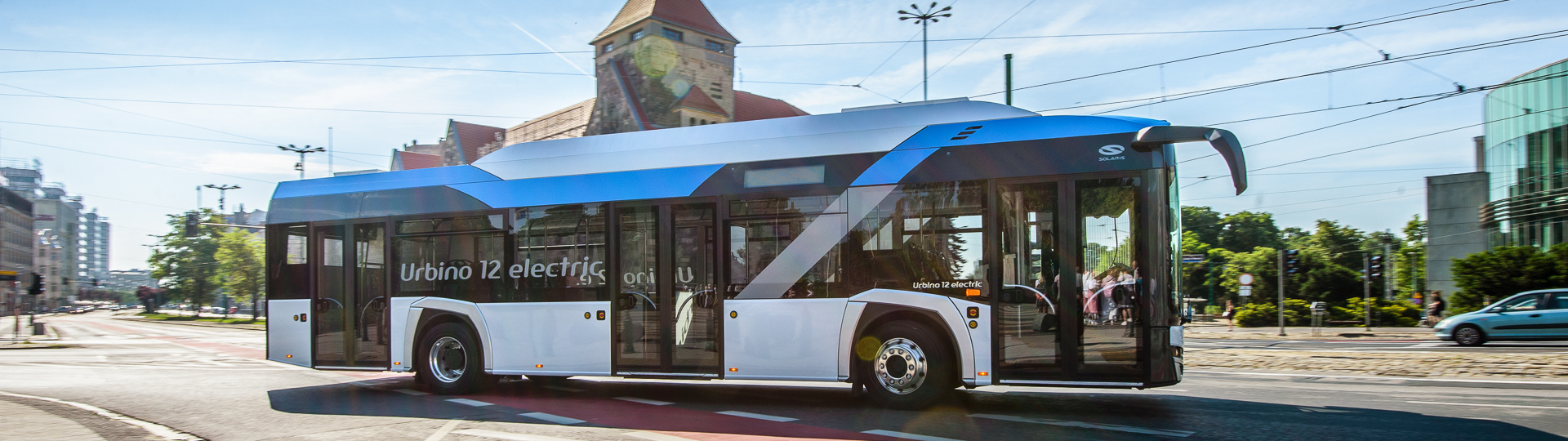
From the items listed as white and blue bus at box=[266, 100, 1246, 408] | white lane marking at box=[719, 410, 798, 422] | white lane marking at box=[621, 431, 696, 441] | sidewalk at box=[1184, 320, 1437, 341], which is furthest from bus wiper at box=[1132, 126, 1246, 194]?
sidewalk at box=[1184, 320, 1437, 341]

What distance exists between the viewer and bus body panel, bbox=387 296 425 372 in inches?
426

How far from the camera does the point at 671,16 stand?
7019cm

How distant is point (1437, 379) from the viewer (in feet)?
36.1

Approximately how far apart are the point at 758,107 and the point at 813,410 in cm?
7051

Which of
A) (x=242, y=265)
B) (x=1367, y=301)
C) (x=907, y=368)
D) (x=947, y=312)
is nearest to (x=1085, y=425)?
(x=947, y=312)

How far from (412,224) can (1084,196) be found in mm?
7618

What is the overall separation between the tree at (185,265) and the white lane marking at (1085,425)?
74860 mm

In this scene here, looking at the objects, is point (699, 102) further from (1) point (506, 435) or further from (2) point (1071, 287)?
(1) point (506, 435)

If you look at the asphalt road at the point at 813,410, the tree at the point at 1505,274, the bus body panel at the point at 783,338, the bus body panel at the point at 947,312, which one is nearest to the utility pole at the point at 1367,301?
the tree at the point at 1505,274

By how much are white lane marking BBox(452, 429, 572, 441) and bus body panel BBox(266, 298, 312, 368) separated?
16.4 ft

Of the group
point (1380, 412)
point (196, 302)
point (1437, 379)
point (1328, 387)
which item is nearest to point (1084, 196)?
point (1380, 412)

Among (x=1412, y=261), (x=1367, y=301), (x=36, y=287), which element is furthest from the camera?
(x=1412, y=261)

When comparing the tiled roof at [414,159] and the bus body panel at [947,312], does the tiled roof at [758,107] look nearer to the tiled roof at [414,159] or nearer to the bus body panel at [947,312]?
the tiled roof at [414,159]

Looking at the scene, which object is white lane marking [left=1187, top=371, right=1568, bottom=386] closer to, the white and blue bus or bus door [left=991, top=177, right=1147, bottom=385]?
the white and blue bus
